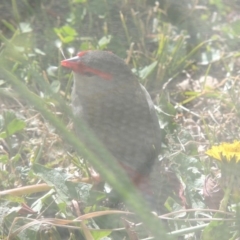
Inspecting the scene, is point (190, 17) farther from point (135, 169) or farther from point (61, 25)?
point (135, 169)

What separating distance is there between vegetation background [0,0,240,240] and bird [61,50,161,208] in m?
0.06

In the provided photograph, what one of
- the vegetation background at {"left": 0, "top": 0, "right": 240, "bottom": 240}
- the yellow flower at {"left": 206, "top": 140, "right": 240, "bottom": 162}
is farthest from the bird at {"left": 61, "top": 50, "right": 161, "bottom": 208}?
the yellow flower at {"left": 206, "top": 140, "right": 240, "bottom": 162}

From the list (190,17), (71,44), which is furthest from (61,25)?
(190,17)

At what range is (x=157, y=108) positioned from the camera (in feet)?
6.20

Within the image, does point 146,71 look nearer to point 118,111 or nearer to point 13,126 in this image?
point 118,111

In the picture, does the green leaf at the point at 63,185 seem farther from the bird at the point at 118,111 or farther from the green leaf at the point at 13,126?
the green leaf at the point at 13,126

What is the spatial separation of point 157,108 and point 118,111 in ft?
0.72

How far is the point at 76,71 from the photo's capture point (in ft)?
5.98

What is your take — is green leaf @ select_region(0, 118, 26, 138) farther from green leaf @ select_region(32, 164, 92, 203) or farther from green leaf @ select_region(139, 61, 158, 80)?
green leaf @ select_region(139, 61, 158, 80)

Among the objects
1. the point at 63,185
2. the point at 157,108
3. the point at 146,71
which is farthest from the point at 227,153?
the point at 146,71

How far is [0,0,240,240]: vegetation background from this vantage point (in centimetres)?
138

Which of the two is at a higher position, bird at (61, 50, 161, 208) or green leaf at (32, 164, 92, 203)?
bird at (61, 50, 161, 208)

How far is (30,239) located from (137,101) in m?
0.54

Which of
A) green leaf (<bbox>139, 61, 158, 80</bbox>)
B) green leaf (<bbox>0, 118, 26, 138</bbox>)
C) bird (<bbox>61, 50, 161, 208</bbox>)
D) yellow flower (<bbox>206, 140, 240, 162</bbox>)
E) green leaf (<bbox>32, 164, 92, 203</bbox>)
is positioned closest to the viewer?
yellow flower (<bbox>206, 140, 240, 162</bbox>)
